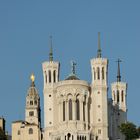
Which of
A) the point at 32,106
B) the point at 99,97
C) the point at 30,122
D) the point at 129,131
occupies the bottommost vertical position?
the point at 129,131

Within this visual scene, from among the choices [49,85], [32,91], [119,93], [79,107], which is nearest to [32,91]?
[32,91]

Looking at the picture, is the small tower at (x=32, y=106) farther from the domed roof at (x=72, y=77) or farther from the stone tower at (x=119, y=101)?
the domed roof at (x=72, y=77)

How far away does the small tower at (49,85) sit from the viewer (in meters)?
162

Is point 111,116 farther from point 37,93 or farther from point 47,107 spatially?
point 37,93

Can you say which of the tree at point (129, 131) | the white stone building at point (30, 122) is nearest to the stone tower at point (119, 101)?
the tree at point (129, 131)

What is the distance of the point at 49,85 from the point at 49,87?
53cm

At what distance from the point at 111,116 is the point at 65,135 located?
1877cm

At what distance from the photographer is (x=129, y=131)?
159 m

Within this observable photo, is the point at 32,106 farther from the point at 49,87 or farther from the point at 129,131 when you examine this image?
the point at 129,131

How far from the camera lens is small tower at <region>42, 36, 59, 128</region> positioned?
16238 cm

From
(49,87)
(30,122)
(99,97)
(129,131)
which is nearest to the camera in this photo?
(129,131)

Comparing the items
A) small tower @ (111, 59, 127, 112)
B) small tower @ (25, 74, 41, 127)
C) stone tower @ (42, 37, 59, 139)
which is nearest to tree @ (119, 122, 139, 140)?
stone tower @ (42, 37, 59, 139)

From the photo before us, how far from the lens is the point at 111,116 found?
169 meters

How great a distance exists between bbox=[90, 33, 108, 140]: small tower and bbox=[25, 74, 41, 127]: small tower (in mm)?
27723
